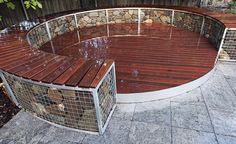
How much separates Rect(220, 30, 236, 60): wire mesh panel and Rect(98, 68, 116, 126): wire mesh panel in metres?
2.77

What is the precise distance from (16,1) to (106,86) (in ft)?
14.4

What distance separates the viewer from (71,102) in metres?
2.26

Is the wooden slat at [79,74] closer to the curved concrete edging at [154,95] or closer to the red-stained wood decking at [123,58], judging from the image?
the red-stained wood decking at [123,58]

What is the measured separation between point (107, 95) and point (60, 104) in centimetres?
65

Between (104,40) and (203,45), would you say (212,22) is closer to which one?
(203,45)

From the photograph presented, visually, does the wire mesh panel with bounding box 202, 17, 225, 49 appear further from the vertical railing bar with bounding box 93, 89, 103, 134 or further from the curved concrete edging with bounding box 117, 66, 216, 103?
the vertical railing bar with bounding box 93, 89, 103, 134

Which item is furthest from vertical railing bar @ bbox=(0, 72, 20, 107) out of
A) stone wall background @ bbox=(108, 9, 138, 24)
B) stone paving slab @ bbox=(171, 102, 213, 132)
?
stone wall background @ bbox=(108, 9, 138, 24)

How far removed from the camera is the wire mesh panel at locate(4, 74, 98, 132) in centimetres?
221

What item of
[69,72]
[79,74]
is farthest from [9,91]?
A: [79,74]

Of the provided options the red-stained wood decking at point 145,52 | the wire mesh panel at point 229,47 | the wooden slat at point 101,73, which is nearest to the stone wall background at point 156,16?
the red-stained wood decking at point 145,52

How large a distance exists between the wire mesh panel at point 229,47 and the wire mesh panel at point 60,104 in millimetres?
3257

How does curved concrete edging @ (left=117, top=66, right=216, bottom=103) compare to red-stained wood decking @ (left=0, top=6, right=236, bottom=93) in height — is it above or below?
below

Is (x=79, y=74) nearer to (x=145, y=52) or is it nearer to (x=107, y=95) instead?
(x=107, y=95)

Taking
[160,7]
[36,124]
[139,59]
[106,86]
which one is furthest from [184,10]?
[36,124]
